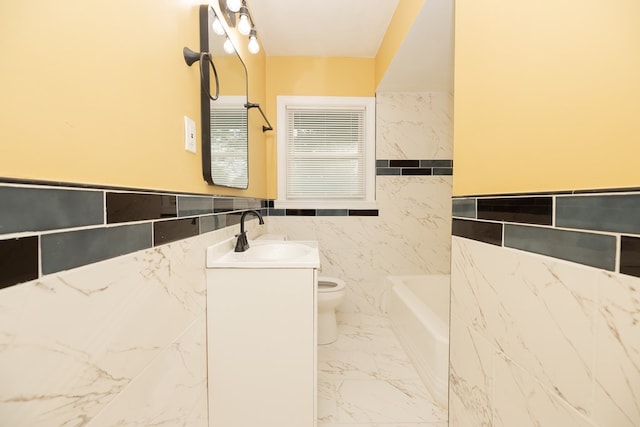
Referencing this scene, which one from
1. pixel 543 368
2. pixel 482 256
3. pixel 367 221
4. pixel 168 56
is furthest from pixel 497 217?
pixel 367 221

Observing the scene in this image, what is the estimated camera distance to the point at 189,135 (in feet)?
3.40

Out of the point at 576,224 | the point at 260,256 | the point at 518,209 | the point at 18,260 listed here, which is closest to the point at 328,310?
the point at 260,256

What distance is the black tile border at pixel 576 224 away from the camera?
492 mm

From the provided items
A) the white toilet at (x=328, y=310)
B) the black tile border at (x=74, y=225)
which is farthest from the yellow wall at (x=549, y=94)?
the white toilet at (x=328, y=310)

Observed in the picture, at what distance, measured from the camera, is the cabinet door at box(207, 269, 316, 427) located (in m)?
1.17

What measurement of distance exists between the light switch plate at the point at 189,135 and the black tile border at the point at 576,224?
3.58ft

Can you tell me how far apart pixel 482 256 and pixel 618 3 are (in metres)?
0.68

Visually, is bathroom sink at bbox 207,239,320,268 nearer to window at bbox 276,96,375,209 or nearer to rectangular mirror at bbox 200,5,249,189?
rectangular mirror at bbox 200,5,249,189

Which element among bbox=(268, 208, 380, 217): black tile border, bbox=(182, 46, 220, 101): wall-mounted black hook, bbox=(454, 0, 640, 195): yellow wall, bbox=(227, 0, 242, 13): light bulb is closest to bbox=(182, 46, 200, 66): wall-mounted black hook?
bbox=(182, 46, 220, 101): wall-mounted black hook

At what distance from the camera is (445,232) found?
2.64m

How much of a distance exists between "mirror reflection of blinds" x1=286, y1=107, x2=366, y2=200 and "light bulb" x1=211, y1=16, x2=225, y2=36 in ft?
4.48

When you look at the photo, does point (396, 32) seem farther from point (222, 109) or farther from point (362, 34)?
point (222, 109)

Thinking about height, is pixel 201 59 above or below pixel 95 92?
above

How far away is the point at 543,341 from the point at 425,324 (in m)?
1.15
